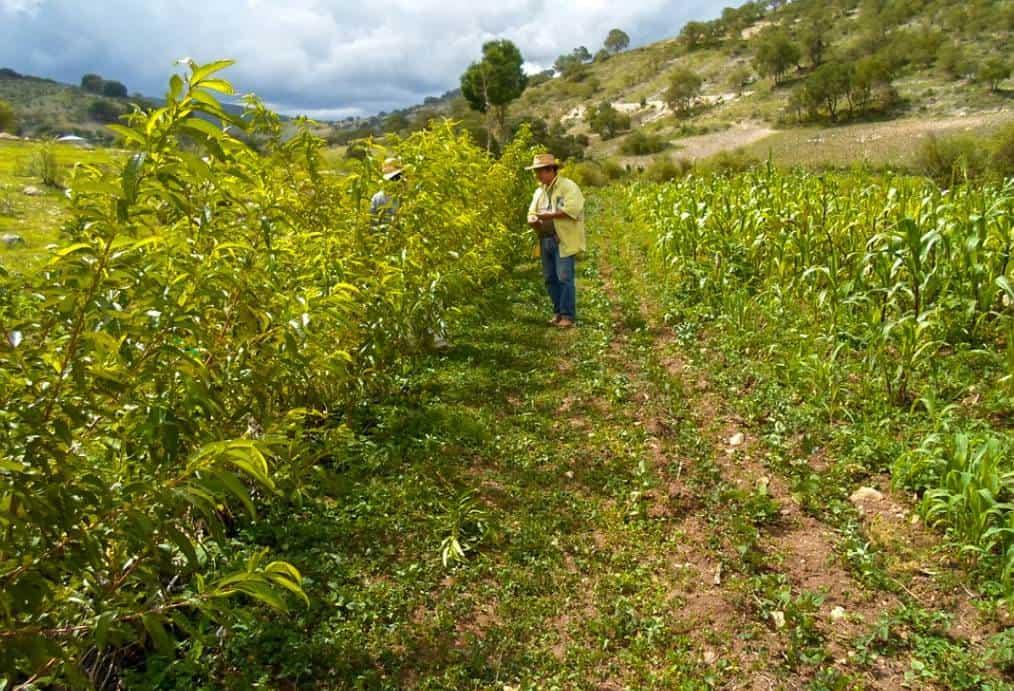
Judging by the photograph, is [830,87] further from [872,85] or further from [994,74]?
[994,74]

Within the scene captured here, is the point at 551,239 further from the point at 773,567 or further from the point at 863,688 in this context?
the point at 863,688

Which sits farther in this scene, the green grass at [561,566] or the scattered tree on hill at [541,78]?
the scattered tree on hill at [541,78]

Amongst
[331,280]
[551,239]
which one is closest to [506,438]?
[331,280]

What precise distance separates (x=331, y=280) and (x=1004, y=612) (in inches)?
127

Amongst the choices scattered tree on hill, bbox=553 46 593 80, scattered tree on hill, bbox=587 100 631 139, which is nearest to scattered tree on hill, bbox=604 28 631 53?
scattered tree on hill, bbox=553 46 593 80

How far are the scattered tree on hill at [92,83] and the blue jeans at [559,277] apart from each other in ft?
480

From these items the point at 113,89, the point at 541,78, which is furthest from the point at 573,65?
the point at 113,89

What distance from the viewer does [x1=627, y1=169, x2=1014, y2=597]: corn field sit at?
2840mm

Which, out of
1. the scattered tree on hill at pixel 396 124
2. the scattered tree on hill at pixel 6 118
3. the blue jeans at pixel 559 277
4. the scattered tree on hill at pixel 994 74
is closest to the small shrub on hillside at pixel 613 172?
the scattered tree on hill at pixel 396 124

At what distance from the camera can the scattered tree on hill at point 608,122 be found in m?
60.7

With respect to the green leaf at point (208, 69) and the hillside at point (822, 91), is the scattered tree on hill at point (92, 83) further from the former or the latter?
the green leaf at point (208, 69)

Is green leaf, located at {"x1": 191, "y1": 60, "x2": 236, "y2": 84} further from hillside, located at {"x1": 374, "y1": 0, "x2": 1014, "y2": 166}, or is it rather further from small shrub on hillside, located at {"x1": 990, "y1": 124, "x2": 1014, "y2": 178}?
small shrub on hillside, located at {"x1": 990, "y1": 124, "x2": 1014, "y2": 178}

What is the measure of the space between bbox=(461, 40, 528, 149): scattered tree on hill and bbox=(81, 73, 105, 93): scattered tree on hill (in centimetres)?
11143

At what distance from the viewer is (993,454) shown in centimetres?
267
